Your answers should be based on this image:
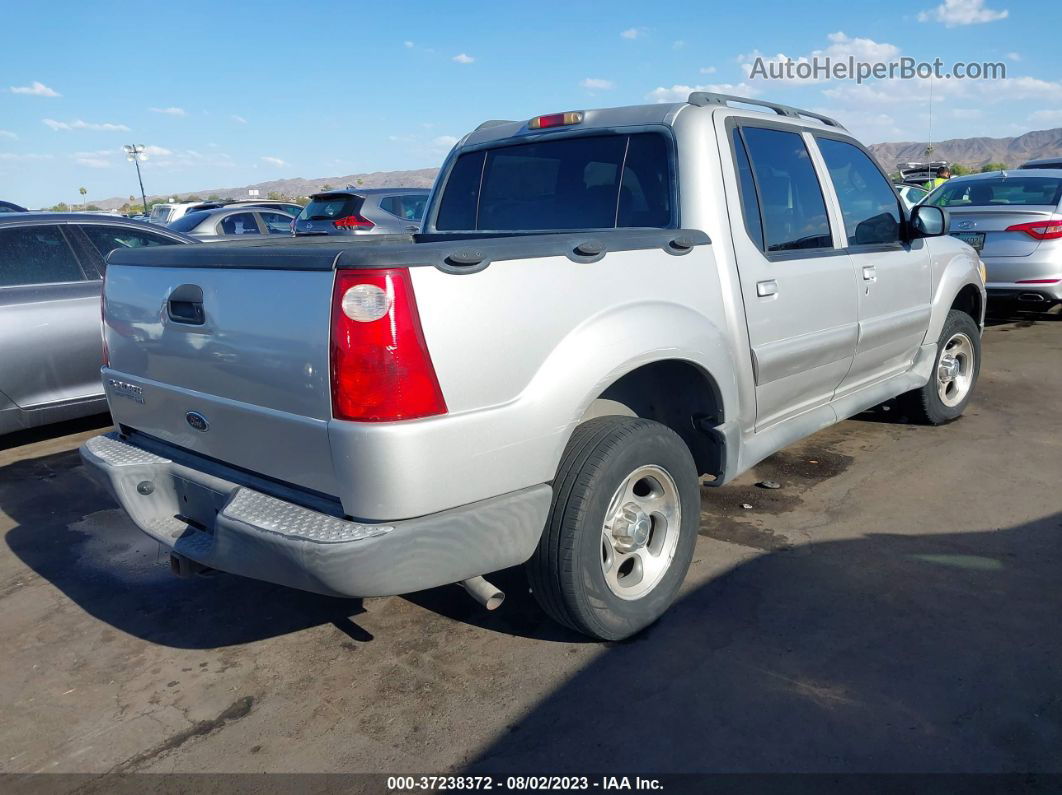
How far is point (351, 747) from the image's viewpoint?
102 inches

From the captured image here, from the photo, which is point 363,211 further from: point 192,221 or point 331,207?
point 192,221

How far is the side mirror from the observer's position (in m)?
4.75

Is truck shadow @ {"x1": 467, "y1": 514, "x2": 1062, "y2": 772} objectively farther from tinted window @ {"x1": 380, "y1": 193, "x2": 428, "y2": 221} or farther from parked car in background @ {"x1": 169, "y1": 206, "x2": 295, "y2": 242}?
parked car in background @ {"x1": 169, "y1": 206, "x2": 295, "y2": 242}

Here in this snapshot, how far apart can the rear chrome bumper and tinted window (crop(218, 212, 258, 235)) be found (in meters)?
10.5

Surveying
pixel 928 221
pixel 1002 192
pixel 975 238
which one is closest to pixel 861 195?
pixel 928 221

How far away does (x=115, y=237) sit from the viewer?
20.3ft

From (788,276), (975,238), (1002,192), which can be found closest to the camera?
(788,276)

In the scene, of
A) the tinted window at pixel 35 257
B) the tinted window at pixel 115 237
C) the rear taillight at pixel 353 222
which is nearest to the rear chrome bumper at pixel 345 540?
the tinted window at pixel 35 257

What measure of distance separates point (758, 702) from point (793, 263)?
1.95 metres

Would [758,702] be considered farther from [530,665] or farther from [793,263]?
[793,263]

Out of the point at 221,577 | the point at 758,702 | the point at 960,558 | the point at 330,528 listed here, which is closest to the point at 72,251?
the point at 221,577

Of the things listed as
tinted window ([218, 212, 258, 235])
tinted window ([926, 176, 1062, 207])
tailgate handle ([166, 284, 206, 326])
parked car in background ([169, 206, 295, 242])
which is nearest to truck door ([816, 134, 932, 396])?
tailgate handle ([166, 284, 206, 326])

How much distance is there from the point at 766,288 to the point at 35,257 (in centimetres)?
484

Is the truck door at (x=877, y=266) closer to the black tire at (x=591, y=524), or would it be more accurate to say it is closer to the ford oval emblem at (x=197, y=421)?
the black tire at (x=591, y=524)
